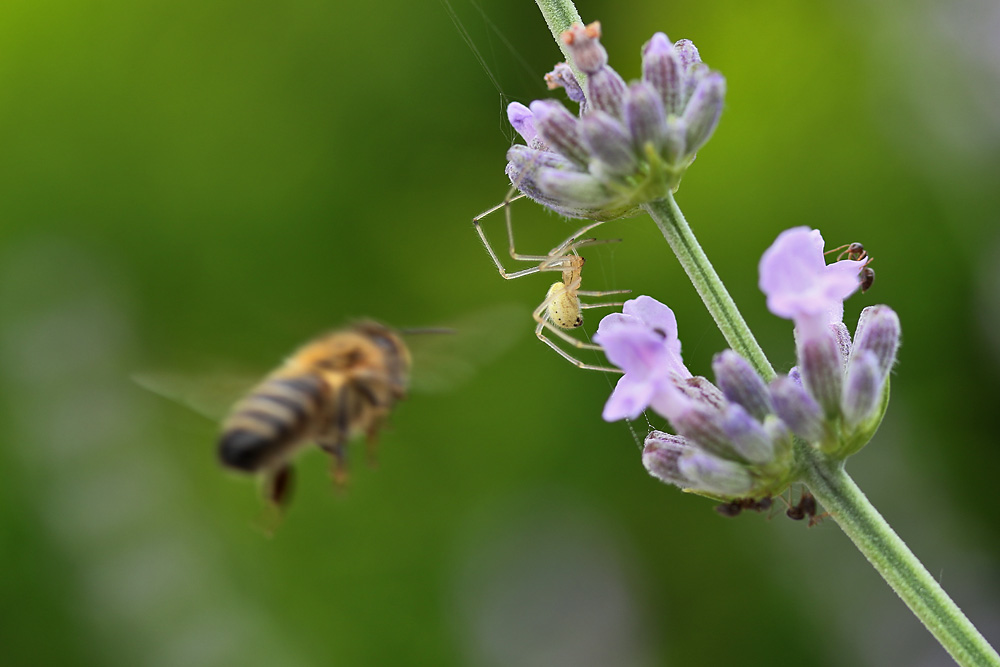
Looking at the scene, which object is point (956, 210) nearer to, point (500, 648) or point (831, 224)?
point (831, 224)

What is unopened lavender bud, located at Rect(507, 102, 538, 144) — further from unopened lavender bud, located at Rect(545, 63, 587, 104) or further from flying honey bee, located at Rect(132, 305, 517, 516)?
flying honey bee, located at Rect(132, 305, 517, 516)

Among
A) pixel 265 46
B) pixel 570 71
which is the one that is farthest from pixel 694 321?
pixel 570 71

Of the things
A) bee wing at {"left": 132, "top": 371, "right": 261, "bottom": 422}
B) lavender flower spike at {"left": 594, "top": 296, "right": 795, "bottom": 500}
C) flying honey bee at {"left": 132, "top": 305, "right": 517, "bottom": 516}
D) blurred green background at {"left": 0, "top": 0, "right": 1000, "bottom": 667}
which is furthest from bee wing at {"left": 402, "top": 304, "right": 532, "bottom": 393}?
blurred green background at {"left": 0, "top": 0, "right": 1000, "bottom": 667}

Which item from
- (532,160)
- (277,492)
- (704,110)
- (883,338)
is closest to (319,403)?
(277,492)

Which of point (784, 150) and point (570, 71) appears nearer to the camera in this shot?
point (570, 71)

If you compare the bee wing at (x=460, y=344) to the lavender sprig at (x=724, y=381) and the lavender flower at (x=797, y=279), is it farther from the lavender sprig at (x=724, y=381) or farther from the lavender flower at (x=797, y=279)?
the lavender flower at (x=797, y=279)

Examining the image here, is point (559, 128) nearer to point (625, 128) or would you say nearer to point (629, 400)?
point (625, 128)

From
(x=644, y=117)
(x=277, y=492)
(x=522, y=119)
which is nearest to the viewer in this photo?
(x=644, y=117)
